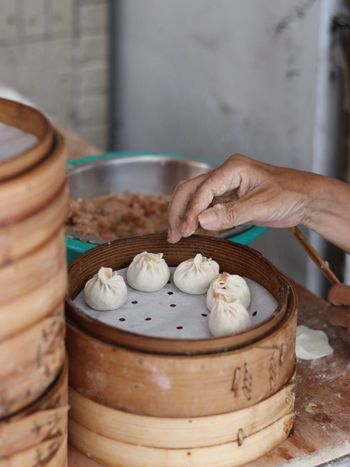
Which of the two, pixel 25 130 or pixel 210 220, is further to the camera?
pixel 210 220

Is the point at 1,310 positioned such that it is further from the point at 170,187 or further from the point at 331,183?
the point at 170,187

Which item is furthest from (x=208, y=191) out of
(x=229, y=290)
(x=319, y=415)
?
(x=319, y=415)

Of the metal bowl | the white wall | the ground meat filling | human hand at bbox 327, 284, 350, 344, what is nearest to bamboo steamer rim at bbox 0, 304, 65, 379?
human hand at bbox 327, 284, 350, 344

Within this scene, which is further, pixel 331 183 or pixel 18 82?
pixel 18 82

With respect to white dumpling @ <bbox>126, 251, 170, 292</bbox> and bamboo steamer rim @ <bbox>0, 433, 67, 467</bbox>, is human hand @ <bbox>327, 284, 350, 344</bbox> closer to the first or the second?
white dumpling @ <bbox>126, 251, 170, 292</bbox>

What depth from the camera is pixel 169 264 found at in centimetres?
181

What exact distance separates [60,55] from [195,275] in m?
3.00

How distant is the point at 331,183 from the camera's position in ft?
6.47

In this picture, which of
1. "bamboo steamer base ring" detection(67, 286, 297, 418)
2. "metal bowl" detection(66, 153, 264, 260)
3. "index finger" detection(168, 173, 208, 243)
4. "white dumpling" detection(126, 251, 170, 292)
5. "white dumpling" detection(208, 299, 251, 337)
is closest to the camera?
"bamboo steamer base ring" detection(67, 286, 297, 418)

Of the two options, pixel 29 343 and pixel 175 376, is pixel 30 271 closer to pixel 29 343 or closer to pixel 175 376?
pixel 29 343

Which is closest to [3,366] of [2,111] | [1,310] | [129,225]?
[1,310]

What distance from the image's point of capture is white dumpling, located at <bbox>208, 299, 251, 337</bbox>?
4.90 ft

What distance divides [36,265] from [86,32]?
11.4 ft

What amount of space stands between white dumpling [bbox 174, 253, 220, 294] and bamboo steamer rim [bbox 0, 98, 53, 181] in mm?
526
